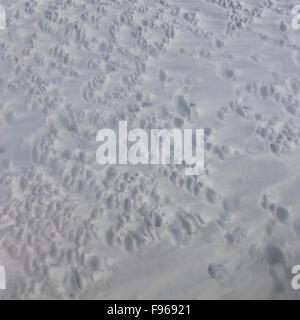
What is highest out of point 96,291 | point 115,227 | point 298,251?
point 115,227

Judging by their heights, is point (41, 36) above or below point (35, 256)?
above

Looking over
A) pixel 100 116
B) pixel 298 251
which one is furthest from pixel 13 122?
pixel 298 251

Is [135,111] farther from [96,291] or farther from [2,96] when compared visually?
[96,291]

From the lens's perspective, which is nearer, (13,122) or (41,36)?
(13,122)

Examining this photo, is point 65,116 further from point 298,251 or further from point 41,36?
point 298,251

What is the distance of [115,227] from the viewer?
6.82ft

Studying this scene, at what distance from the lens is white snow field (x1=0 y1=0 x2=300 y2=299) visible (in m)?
1.92

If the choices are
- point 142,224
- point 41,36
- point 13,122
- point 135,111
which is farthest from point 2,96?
point 142,224

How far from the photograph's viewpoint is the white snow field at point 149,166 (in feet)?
6.31

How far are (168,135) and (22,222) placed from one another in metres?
1.20

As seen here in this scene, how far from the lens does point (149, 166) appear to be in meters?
2.36

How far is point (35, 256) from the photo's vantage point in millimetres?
1983

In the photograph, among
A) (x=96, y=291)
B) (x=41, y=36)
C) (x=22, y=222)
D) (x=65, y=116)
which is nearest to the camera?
(x=96, y=291)

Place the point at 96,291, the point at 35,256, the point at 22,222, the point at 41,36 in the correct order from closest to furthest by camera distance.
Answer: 1. the point at 96,291
2. the point at 35,256
3. the point at 22,222
4. the point at 41,36
